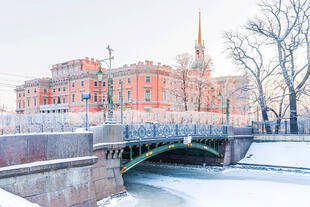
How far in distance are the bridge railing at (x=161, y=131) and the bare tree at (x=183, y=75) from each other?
14.3 metres

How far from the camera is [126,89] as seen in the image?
54.2 meters

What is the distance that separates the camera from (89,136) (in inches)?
468

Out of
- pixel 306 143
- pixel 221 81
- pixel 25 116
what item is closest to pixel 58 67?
pixel 221 81

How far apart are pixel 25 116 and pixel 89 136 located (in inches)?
631

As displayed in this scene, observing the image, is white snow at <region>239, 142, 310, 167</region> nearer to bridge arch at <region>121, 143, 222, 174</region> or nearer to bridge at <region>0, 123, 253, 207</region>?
bridge arch at <region>121, 143, 222, 174</region>

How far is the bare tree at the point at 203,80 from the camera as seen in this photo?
39062 millimetres

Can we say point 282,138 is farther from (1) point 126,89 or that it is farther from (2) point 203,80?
(1) point 126,89

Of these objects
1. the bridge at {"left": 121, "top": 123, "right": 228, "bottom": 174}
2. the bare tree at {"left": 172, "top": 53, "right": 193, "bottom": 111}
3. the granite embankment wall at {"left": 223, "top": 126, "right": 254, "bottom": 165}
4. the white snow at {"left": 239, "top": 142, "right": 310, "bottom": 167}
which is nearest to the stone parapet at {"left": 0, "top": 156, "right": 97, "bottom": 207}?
the bridge at {"left": 121, "top": 123, "right": 228, "bottom": 174}

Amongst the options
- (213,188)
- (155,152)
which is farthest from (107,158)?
(213,188)

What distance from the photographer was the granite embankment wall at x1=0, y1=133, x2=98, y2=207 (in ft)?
29.5

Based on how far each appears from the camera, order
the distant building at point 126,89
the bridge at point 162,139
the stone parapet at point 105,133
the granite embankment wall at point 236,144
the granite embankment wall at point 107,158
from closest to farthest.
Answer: the granite embankment wall at point 107,158 → the stone parapet at point 105,133 → the bridge at point 162,139 → the granite embankment wall at point 236,144 → the distant building at point 126,89

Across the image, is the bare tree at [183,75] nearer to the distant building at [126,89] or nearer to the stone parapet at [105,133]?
the distant building at [126,89]

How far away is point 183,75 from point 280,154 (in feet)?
53.5

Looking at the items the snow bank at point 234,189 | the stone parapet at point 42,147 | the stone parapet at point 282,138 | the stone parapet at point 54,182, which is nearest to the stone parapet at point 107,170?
the snow bank at point 234,189
